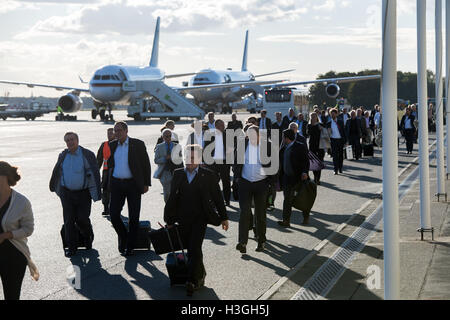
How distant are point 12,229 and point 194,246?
8.33ft

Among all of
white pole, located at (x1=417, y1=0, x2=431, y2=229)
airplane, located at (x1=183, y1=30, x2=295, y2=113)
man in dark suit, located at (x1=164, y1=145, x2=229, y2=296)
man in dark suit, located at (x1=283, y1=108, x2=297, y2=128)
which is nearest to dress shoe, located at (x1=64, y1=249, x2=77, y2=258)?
man in dark suit, located at (x1=164, y1=145, x2=229, y2=296)

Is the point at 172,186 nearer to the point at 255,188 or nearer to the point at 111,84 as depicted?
the point at 255,188

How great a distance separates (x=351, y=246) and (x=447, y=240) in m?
1.34

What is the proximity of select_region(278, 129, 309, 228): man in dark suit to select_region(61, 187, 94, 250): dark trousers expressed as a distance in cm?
351

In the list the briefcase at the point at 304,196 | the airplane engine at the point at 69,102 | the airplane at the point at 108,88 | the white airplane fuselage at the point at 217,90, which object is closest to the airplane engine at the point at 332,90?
the airplane at the point at 108,88

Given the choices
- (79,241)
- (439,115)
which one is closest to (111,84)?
(439,115)

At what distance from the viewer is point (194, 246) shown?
852cm

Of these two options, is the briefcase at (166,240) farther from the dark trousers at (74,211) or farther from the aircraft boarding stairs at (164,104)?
the aircraft boarding stairs at (164,104)

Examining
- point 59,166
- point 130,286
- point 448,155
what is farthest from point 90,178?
point 448,155

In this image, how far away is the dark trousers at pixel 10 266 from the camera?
644cm

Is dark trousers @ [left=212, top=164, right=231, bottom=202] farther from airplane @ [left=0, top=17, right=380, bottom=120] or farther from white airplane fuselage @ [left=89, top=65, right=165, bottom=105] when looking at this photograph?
white airplane fuselage @ [left=89, top=65, right=165, bottom=105]

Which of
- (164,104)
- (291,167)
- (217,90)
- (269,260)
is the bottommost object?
(269,260)

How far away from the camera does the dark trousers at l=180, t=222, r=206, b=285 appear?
8.48 m
